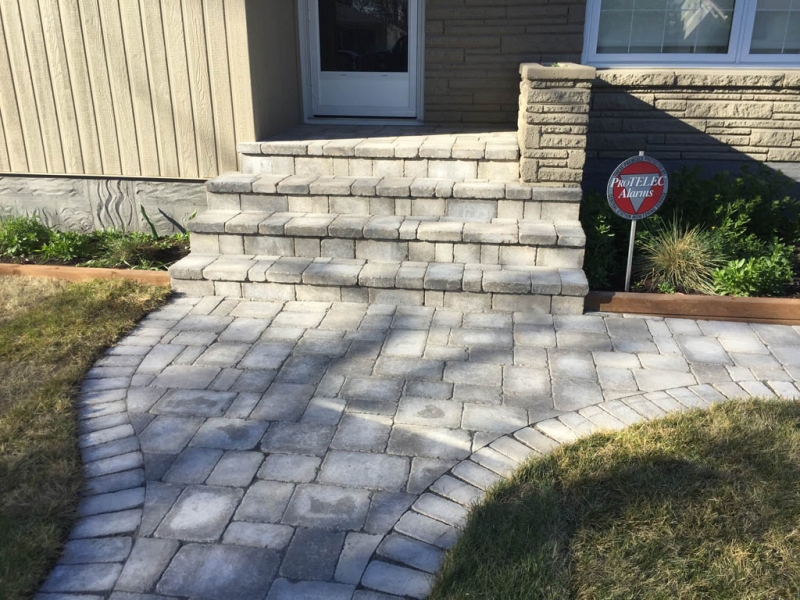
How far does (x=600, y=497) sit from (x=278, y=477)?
138 cm

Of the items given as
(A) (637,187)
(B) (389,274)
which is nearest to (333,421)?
(B) (389,274)

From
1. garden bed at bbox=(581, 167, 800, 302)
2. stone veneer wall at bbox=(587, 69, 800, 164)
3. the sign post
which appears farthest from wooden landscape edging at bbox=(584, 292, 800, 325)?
stone veneer wall at bbox=(587, 69, 800, 164)

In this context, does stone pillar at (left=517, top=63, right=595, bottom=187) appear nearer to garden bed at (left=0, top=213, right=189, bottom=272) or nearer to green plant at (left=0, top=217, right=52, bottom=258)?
garden bed at (left=0, top=213, right=189, bottom=272)

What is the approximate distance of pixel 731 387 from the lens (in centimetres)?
370

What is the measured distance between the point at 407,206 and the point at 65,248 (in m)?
2.98

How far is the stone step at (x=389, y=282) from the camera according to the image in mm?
4648

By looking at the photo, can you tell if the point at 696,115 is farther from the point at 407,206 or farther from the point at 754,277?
the point at 407,206

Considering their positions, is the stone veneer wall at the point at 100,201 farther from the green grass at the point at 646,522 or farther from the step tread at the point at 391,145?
the green grass at the point at 646,522

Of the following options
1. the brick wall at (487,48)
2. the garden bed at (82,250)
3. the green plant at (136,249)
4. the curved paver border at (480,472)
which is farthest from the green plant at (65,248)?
the curved paver border at (480,472)

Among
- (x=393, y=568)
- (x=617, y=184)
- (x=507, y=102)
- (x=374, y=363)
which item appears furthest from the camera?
(x=507, y=102)

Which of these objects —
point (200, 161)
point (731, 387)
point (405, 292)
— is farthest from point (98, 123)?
point (731, 387)

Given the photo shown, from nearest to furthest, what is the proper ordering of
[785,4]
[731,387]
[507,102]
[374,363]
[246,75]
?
1. [731,387]
2. [374,363]
3. [246,75]
4. [785,4]
5. [507,102]

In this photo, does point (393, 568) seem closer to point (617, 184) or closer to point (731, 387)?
point (731, 387)

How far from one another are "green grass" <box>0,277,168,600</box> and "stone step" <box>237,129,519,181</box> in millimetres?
1571
